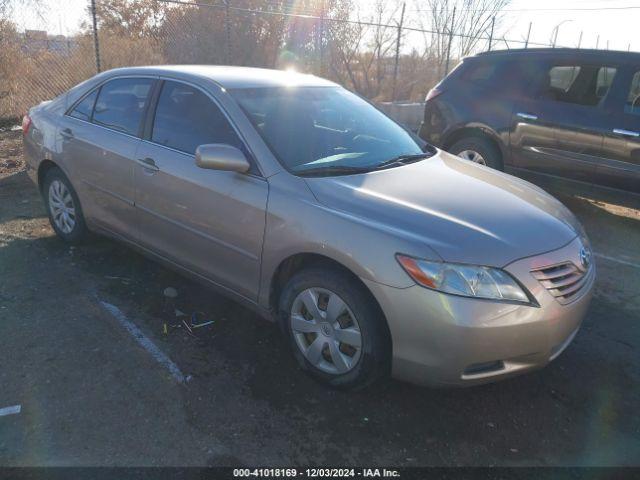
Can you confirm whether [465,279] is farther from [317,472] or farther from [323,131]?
[323,131]

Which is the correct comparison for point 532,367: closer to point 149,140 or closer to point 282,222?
point 282,222

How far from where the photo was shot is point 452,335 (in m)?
2.53

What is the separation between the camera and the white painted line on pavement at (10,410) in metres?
2.76

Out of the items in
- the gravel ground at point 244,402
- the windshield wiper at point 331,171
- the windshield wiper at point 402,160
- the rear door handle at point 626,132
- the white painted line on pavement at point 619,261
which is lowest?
the gravel ground at point 244,402

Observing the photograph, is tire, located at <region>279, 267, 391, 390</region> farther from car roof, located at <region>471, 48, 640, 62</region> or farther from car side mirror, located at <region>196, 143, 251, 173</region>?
car roof, located at <region>471, 48, 640, 62</region>

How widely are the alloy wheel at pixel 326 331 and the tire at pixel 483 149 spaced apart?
173 inches

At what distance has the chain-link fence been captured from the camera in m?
10.8

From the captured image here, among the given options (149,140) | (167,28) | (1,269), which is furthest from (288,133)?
(167,28)

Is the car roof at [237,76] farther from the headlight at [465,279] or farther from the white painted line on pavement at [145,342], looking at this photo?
the headlight at [465,279]

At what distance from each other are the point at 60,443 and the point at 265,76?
2.74 meters

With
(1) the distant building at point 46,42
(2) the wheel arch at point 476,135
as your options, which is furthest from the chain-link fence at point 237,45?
(2) the wheel arch at point 476,135

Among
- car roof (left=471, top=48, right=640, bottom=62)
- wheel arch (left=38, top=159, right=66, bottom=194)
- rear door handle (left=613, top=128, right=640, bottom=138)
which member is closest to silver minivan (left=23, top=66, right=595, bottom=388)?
wheel arch (left=38, top=159, right=66, bottom=194)

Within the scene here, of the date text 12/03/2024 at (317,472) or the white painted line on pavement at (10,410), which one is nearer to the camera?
the date text 12/03/2024 at (317,472)

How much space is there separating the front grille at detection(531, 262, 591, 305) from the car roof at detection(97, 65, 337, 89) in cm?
222
